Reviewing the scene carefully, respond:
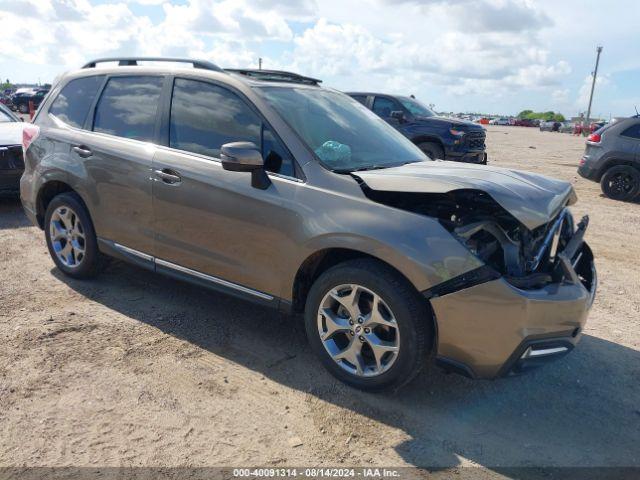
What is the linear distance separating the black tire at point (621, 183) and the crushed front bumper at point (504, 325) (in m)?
8.63

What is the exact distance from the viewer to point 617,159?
10383 millimetres

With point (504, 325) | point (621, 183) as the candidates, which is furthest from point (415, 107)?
point (504, 325)

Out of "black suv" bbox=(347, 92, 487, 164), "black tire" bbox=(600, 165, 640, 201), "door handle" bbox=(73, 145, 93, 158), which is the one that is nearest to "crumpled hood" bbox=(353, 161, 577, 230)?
"door handle" bbox=(73, 145, 93, 158)

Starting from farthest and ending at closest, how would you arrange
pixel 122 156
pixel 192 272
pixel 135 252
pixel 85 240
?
pixel 85 240, pixel 135 252, pixel 122 156, pixel 192 272

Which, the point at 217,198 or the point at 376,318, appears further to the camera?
the point at 217,198

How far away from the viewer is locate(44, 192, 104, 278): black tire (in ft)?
15.1

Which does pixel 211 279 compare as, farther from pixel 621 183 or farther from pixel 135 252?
pixel 621 183

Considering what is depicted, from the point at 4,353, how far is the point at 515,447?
10.6 ft

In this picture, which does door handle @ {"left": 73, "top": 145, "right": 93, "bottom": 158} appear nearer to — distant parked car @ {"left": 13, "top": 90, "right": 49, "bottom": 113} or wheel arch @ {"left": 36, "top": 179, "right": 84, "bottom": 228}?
wheel arch @ {"left": 36, "top": 179, "right": 84, "bottom": 228}

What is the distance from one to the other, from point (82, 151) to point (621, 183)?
988 cm

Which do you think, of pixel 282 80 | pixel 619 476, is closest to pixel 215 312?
pixel 282 80

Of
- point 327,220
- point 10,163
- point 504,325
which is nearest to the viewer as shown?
point 504,325

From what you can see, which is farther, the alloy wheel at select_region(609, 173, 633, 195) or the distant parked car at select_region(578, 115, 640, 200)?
the alloy wheel at select_region(609, 173, 633, 195)

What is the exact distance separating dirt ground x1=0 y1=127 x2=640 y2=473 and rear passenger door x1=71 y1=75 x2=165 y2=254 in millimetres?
675
